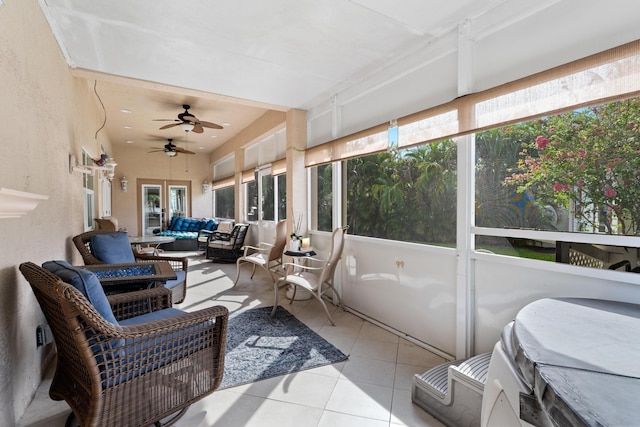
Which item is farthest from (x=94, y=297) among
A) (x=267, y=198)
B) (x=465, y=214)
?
(x=267, y=198)

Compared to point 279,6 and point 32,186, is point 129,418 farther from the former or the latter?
point 279,6

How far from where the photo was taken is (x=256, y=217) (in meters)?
6.87

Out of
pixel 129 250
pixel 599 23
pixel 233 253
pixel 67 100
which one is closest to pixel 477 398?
pixel 599 23

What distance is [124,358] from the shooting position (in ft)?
4.65

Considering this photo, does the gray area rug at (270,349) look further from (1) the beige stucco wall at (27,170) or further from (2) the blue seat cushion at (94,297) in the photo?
(1) the beige stucco wall at (27,170)

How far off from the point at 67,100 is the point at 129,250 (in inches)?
63.4

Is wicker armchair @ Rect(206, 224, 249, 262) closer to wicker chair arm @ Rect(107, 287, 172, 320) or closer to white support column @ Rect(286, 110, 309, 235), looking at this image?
white support column @ Rect(286, 110, 309, 235)

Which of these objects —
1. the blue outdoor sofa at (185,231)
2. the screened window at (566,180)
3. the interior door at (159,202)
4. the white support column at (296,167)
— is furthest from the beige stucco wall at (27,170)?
the interior door at (159,202)

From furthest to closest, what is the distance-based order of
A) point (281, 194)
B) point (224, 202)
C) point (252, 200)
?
point (224, 202)
point (252, 200)
point (281, 194)

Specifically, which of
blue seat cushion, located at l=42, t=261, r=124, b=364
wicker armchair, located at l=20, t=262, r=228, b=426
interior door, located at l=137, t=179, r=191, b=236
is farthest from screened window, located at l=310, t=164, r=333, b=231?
interior door, located at l=137, t=179, r=191, b=236

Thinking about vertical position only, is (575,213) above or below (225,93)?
below

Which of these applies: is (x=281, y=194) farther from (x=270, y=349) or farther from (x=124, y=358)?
(x=124, y=358)

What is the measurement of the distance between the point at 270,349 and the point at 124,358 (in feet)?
4.66

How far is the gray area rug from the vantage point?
2311 mm
